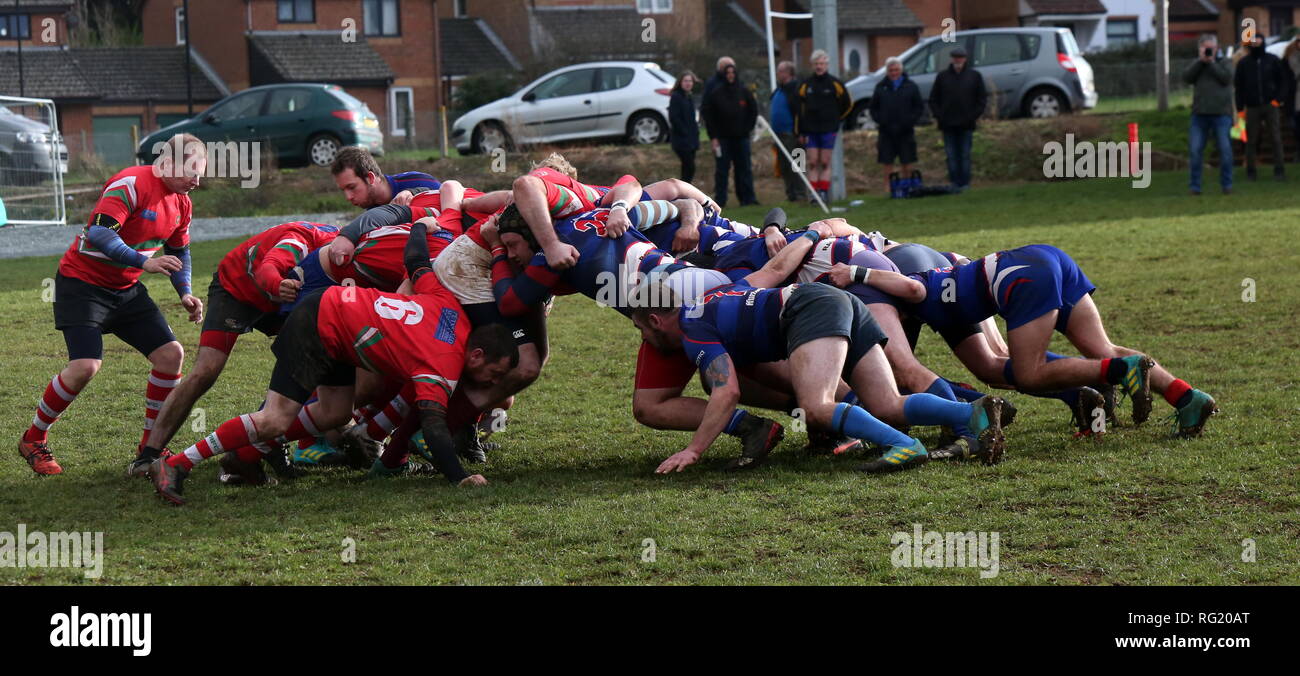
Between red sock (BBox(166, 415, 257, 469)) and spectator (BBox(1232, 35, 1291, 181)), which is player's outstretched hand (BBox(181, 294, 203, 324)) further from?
spectator (BBox(1232, 35, 1291, 181))

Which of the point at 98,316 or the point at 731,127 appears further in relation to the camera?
the point at 731,127

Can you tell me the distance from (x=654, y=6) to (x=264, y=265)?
4438 cm

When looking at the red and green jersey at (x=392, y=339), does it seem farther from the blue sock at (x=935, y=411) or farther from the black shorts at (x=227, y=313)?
the blue sock at (x=935, y=411)

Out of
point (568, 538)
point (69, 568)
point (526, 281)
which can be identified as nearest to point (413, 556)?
point (568, 538)

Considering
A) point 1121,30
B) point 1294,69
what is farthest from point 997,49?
point 1121,30

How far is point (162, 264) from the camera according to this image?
7.62 m

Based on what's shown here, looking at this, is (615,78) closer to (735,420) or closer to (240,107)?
(240,107)

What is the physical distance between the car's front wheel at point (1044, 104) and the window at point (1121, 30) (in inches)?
1440

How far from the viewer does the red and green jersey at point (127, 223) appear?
7711mm

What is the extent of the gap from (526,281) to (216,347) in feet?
5.66

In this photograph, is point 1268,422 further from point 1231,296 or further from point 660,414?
point 1231,296

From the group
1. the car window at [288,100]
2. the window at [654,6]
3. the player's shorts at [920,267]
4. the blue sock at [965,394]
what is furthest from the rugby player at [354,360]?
the window at [654,6]
